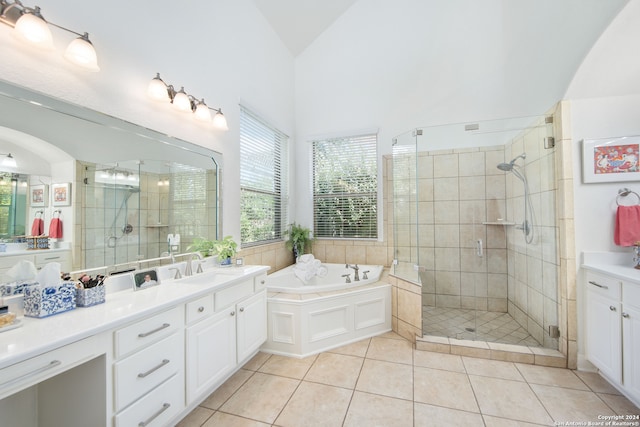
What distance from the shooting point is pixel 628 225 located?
1942 millimetres

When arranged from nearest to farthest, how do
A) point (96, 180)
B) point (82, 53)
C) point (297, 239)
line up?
point (82, 53)
point (96, 180)
point (297, 239)

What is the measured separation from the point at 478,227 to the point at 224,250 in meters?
2.81

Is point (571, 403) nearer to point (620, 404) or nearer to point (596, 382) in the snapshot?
point (620, 404)

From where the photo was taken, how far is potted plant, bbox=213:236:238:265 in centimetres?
232

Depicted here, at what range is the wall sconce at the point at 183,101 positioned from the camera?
6.02ft

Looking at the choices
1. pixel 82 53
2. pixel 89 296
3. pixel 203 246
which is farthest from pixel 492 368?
pixel 82 53

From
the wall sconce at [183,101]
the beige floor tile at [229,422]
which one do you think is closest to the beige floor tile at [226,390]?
the beige floor tile at [229,422]

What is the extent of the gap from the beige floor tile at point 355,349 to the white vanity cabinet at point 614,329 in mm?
1709

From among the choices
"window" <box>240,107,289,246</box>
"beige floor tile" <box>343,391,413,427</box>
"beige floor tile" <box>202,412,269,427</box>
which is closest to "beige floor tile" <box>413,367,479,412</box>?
"beige floor tile" <box>343,391,413,427</box>

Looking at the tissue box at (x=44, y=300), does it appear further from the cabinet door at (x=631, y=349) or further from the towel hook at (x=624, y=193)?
the towel hook at (x=624, y=193)

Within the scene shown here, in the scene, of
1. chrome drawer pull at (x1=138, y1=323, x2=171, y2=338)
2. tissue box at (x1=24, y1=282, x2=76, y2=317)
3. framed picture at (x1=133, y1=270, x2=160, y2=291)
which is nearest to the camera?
tissue box at (x1=24, y1=282, x2=76, y2=317)

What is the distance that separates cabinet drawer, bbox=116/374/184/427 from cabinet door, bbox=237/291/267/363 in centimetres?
54

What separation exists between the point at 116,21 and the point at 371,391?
297 cm

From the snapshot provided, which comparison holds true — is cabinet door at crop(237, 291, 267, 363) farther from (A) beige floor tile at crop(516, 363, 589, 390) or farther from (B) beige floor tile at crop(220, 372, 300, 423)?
(A) beige floor tile at crop(516, 363, 589, 390)
